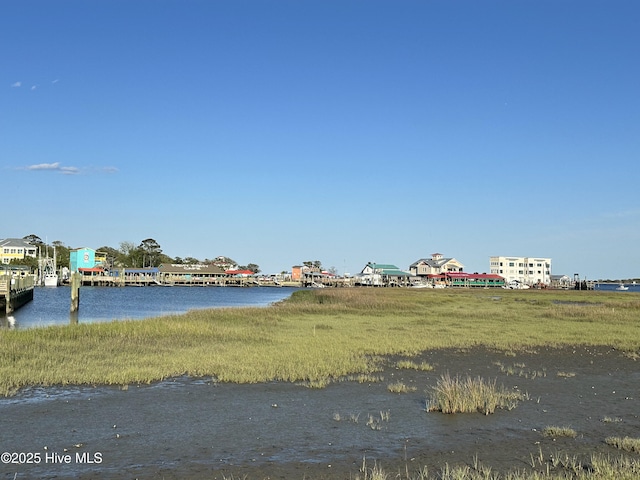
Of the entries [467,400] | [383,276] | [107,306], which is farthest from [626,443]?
[383,276]

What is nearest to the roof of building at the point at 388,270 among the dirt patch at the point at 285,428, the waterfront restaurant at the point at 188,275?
the waterfront restaurant at the point at 188,275


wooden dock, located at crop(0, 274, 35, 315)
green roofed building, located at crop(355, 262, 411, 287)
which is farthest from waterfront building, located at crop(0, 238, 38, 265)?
wooden dock, located at crop(0, 274, 35, 315)

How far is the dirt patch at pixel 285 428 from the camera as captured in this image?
11.4m

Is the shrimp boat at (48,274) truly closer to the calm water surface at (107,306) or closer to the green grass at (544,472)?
the calm water surface at (107,306)

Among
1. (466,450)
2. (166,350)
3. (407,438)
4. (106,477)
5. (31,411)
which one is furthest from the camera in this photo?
(166,350)

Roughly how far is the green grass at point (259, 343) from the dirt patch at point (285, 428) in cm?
160

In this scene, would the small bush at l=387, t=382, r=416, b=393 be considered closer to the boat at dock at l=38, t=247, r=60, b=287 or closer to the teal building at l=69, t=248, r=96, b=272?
the boat at dock at l=38, t=247, r=60, b=287

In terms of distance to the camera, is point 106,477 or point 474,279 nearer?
point 106,477

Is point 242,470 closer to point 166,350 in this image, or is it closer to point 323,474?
point 323,474

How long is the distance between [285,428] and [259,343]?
1451cm

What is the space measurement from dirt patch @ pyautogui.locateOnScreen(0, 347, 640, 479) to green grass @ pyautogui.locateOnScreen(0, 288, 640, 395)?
62.9 inches

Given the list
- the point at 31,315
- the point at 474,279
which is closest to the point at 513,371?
the point at 31,315

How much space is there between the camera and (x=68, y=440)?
41.4 ft

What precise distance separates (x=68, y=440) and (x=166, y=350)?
12764 millimetres
